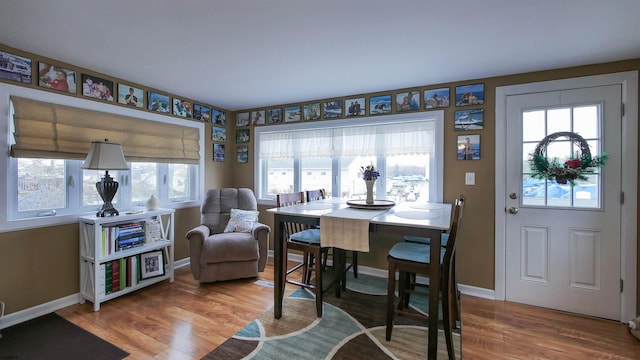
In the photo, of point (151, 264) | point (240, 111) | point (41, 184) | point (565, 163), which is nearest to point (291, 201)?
point (151, 264)

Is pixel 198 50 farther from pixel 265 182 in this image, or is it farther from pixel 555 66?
pixel 555 66

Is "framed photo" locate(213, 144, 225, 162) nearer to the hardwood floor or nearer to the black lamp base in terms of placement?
the black lamp base

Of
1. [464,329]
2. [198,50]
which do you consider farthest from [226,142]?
[464,329]

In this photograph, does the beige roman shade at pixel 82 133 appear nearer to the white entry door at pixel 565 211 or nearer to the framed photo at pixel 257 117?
the framed photo at pixel 257 117

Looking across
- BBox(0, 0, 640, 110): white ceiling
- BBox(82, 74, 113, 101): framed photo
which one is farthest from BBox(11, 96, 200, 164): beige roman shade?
BBox(0, 0, 640, 110): white ceiling

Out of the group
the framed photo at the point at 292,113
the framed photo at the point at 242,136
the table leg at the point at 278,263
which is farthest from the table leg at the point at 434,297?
the framed photo at the point at 242,136

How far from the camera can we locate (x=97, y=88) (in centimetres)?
269

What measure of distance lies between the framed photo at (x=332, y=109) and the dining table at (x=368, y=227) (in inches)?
58.7

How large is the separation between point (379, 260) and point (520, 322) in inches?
54.6

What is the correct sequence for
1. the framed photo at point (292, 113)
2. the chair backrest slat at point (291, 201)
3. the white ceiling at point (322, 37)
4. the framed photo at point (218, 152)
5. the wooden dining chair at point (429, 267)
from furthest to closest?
1. the framed photo at point (218, 152)
2. the framed photo at point (292, 113)
3. the chair backrest slat at point (291, 201)
4. the wooden dining chair at point (429, 267)
5. the white ceiling at point (322, 37)

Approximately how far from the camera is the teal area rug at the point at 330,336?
1845 millimetres

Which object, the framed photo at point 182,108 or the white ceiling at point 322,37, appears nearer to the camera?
the white ceiling at point 322,37

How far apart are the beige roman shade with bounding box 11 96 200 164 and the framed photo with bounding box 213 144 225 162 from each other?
0.50m

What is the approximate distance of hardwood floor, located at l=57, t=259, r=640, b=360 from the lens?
1905 mm
